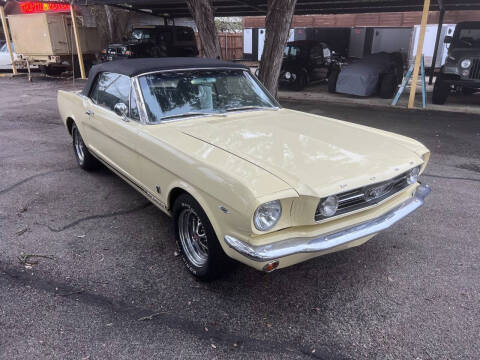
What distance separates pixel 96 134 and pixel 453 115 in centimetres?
885

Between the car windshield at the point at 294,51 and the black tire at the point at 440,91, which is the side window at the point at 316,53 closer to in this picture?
the car windshield at the point at 294,51

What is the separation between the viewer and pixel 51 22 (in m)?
15.6

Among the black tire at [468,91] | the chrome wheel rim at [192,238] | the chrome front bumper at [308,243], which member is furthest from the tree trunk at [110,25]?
the chrome front bumper at [308,243]

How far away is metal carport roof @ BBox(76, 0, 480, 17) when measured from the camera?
12898 mm

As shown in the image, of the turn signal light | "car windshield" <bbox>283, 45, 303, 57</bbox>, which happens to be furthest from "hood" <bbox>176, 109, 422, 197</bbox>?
"car windshield" <bbox>283, 45, 303, 57</bbox>

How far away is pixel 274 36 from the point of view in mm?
7422

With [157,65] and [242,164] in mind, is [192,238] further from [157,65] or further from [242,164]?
[157,65]

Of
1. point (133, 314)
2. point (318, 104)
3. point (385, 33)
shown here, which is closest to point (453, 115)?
point (318, 104)

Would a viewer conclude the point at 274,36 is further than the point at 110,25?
No

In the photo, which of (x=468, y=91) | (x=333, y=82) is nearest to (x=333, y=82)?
(x=333, y=82)

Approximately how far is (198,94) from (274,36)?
431 cm

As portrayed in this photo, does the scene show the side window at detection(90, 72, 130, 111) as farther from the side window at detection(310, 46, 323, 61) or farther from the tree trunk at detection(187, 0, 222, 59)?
the side window at detection(310, 46, 323, 61)

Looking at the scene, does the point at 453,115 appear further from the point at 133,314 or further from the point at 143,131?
the point at 133,314

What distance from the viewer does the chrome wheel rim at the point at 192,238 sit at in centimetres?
297
